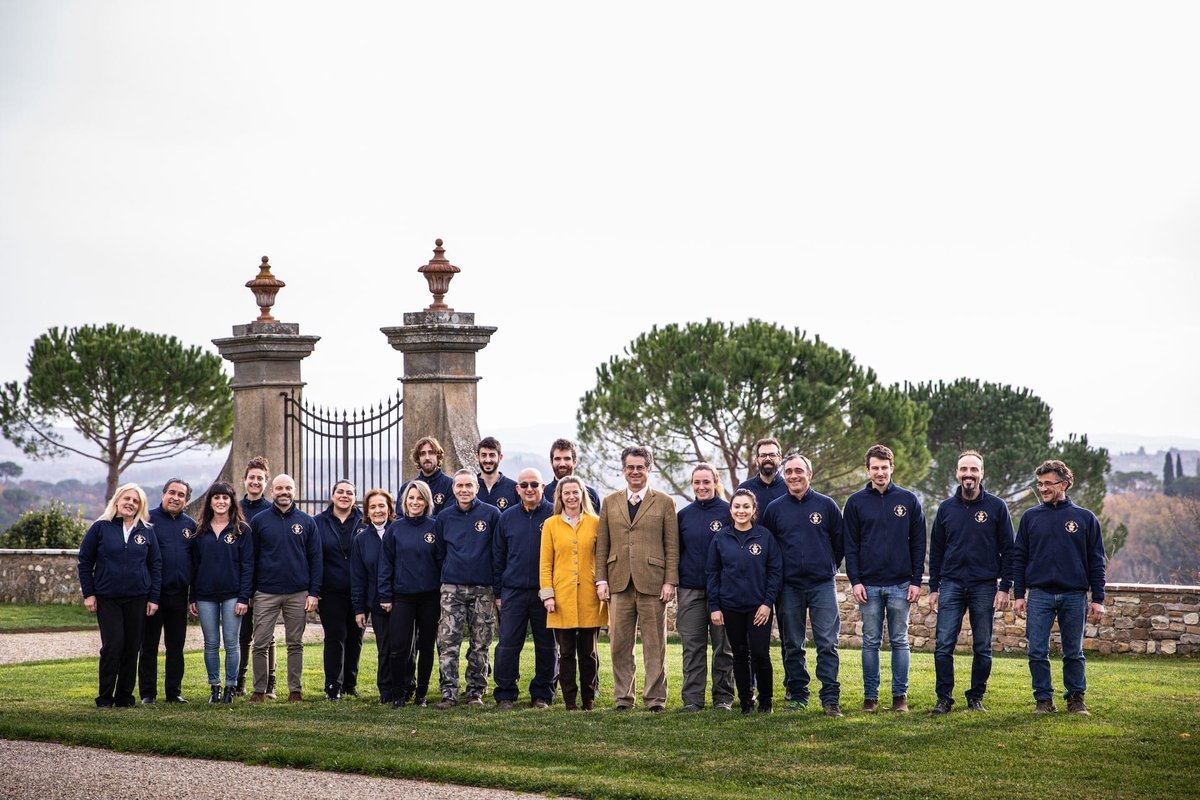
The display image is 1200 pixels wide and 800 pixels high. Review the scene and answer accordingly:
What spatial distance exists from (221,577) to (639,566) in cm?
309

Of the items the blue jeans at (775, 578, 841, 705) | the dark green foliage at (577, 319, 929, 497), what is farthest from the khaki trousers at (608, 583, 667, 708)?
the dark green foliage at (577, 319, 929, 497)

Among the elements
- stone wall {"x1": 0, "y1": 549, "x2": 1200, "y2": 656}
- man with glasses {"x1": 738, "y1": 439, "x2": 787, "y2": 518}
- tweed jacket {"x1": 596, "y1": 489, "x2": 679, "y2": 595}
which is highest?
man with glasses {"x1": 738, "y1": 439, "x2": 787, "y2": 518}

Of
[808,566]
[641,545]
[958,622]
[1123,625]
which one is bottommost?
[1123,625]

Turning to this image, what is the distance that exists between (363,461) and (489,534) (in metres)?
5.82

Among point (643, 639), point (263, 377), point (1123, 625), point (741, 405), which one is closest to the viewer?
point (643, 639)

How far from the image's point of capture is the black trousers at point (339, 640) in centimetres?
1116

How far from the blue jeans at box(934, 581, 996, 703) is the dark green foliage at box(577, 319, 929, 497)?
26329 millimetres

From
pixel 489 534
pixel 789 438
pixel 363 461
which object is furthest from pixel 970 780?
pixel 789 438

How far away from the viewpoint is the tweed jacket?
1009 cm

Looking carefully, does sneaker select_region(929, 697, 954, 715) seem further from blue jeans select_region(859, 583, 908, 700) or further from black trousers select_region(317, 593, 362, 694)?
black trousers select_region(317, 593, 362, 694)

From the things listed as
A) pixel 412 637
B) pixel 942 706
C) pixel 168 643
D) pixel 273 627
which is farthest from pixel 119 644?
pixel 942 706

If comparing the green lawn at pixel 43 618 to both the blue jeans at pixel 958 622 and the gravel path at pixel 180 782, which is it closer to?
the gravel path at pixel 180 782

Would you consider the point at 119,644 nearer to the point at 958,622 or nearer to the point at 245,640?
the point at 245,640

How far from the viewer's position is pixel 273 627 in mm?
10898
